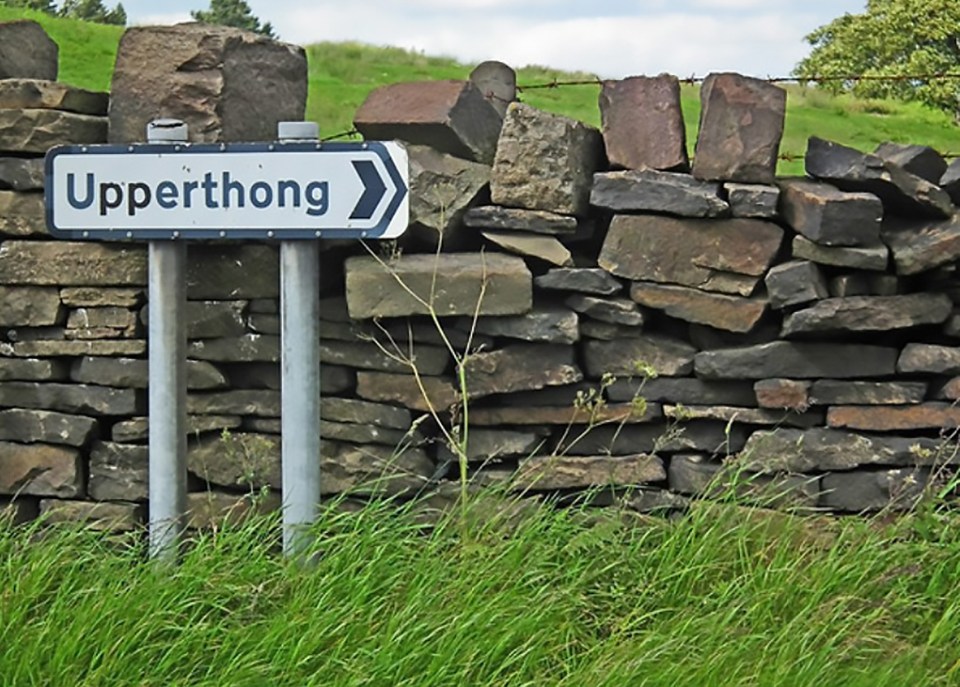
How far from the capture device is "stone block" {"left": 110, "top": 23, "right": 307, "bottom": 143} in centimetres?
497

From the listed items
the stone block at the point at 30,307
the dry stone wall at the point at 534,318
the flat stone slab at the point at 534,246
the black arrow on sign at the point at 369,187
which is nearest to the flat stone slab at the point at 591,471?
the dry stone wall at the point at 534,318

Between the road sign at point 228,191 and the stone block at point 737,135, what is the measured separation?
1330mm

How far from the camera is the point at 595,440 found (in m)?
4.96

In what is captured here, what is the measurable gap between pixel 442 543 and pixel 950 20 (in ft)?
72.8

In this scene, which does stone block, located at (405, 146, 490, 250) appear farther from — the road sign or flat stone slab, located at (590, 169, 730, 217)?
the road sign

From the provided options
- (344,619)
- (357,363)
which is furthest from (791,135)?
(344,619)

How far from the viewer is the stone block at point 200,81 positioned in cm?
497

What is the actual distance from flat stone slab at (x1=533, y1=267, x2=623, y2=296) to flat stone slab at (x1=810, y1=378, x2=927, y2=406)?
0.87m

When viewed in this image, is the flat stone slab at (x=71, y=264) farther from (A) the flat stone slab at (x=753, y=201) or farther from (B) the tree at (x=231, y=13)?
(B) the tree at (x=231, y=13)

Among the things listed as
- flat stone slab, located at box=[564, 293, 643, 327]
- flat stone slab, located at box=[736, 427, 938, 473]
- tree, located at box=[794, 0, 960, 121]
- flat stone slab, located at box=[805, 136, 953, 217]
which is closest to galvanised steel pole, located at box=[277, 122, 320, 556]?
flat stone slab, located at box=[564, 293, 643, 327]

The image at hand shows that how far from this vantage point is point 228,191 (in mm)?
4336

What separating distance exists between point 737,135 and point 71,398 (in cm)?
281

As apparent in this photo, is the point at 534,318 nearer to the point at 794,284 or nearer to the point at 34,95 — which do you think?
the point at 794,284

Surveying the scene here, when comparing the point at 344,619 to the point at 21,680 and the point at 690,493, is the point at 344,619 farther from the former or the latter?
the point at 690,493
